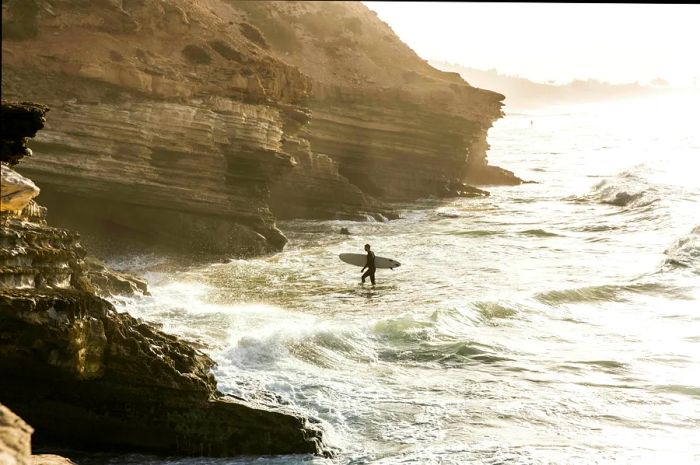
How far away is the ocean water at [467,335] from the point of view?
38.0 ft

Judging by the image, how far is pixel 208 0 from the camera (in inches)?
1746

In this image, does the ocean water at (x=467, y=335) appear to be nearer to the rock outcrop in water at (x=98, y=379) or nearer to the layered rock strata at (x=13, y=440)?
the rock outcrop in water at (x=98, y=379)

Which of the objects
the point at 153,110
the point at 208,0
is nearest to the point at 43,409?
the point at 153,110

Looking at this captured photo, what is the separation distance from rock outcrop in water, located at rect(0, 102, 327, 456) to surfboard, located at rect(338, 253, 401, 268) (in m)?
13.8

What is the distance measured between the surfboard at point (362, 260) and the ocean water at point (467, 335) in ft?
0.99

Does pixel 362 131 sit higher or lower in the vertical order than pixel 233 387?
higher

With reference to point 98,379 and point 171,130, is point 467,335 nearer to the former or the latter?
point 98,379

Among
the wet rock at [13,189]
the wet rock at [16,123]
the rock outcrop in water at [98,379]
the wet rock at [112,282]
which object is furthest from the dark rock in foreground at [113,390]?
the wet rock at [112,282]

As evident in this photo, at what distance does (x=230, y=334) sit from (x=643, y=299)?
461 inches

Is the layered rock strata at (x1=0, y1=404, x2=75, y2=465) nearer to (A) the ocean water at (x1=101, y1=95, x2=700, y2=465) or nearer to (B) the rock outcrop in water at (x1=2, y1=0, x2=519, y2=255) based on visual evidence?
(A) the ocean water at (x1=101, y1=95, x2=700, y2=465)

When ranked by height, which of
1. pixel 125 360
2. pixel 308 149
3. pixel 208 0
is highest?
pixel 208 0

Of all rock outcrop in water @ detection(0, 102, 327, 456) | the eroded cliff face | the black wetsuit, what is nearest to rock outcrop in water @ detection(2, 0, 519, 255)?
the eroded cliff face

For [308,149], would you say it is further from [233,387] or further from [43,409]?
[43,409]

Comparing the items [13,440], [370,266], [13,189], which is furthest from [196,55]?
[13,440]
